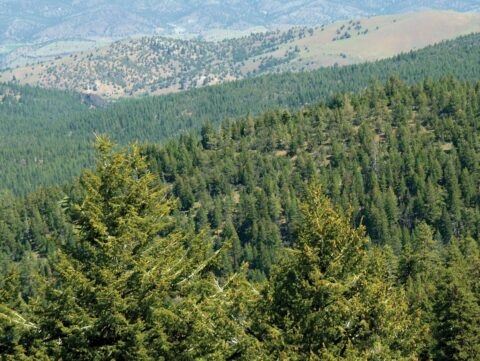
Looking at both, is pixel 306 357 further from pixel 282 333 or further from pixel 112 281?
pixel 112 281

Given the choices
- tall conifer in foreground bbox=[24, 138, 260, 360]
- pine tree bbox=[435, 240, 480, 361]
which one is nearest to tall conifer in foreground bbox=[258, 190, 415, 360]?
tall conifer in foreground bbox=[24, 138, 260, 360]

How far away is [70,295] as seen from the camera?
100 ft

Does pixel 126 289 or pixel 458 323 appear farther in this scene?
pixel 458 323

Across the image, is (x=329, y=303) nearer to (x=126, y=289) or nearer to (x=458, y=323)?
(x=126, y=289)

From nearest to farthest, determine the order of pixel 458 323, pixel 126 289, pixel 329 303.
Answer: pixel 329 303 → pixel 126 289 → pixel 458 323

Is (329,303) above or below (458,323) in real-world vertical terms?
above

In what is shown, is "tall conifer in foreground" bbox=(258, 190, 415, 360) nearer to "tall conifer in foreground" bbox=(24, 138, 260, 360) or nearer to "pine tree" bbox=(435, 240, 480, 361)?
"tall conifer in foreground" bbox=(24, 138, 260, 360)

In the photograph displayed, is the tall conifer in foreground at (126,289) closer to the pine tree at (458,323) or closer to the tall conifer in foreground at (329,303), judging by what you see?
the tall conifer in foreground at (329,303)

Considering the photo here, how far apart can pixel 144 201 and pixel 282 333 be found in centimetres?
910

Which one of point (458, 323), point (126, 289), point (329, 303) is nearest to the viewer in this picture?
point (329, 303)

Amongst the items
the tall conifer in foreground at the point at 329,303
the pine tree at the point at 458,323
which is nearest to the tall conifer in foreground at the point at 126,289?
the tall conifer in foreground at the point at 329,303

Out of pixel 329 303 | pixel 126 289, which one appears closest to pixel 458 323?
pixel 329 303

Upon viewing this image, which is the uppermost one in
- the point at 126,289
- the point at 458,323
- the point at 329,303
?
the point at 126,289

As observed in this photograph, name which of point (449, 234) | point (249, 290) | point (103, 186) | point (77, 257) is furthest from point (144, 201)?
point (449, 234)
